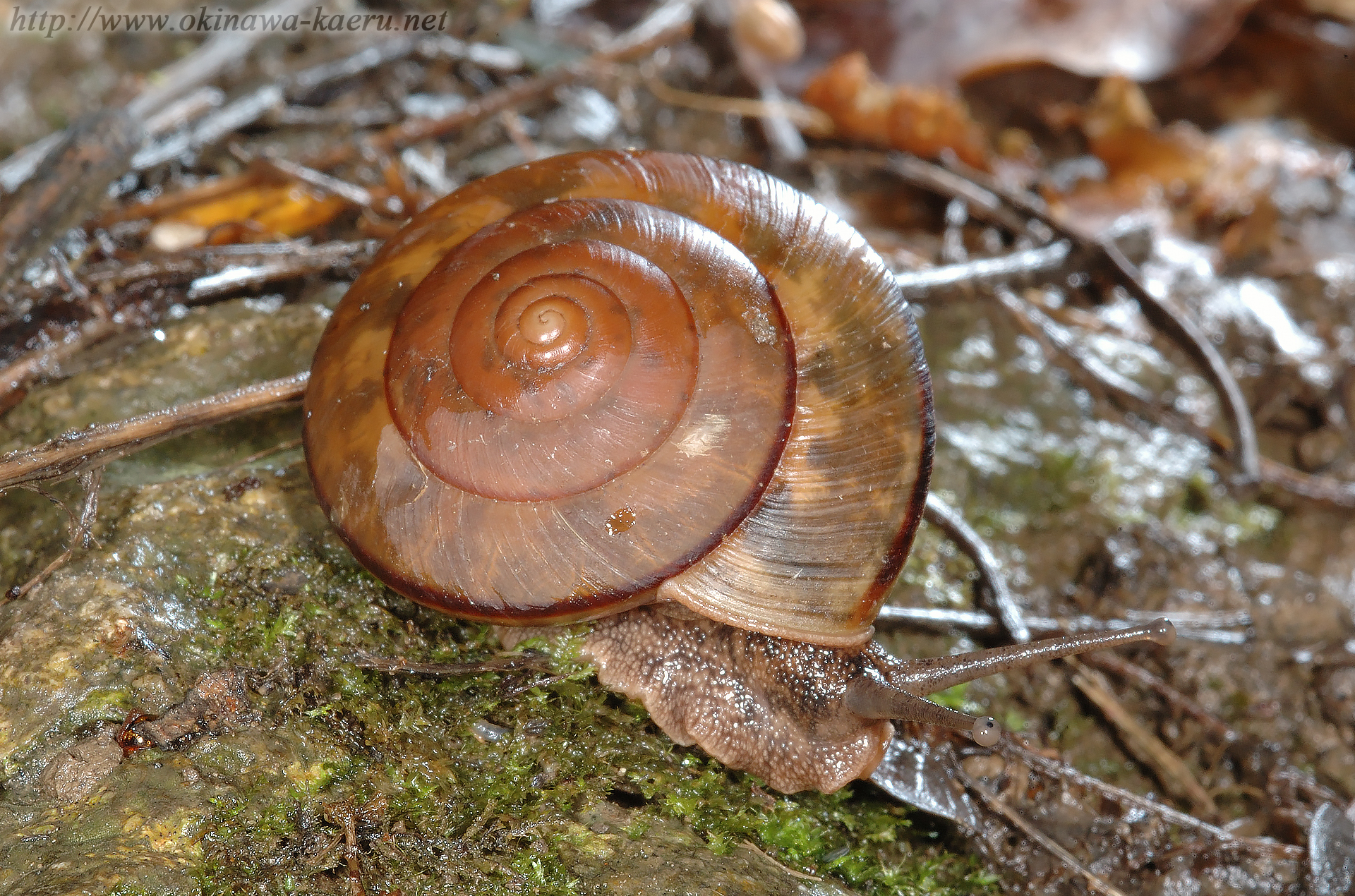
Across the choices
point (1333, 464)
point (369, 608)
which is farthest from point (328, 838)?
point (1333, 464)

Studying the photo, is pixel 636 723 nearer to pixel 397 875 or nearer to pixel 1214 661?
pixel 397 875

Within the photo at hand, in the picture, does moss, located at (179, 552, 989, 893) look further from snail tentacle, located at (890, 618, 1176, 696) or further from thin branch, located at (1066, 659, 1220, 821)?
thin branch, located at (1066, 659, 1220, 821)

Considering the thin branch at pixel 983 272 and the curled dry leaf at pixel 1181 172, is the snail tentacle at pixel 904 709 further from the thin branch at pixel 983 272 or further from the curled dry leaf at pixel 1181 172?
the curled dry leaf at pixel 1181 172

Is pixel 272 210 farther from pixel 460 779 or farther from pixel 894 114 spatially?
pixel 894 114

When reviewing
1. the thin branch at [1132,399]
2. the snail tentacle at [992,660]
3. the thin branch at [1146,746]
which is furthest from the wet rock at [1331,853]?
the thin branch at [1132,399]

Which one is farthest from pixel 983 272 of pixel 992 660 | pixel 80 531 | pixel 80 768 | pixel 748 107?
pixel 80 768

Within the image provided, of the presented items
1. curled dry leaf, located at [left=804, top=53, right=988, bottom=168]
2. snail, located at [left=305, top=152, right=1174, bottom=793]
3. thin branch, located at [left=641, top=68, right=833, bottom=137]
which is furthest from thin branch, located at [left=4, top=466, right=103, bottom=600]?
curled dry leaf, located at [left=804, top=53, right=988, bottom=168]
